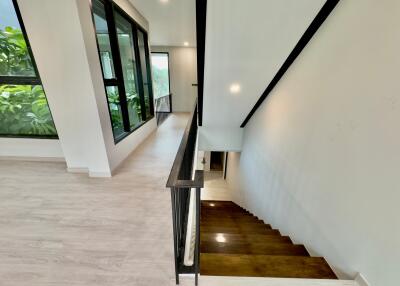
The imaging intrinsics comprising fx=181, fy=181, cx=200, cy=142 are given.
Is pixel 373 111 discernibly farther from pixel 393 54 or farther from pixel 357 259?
pixel 357 259

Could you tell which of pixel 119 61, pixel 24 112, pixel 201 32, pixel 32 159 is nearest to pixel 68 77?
pixel 119 61

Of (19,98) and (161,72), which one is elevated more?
(161,72)

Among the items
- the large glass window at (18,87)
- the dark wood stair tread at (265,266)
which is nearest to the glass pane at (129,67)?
the large glass window at (18,87)

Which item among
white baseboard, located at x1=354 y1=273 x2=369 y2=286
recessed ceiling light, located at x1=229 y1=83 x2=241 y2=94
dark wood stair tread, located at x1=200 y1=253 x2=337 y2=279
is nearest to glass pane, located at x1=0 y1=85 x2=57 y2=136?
recessed ceiling light, located at x1=229 y1=83 x2=241 y2=94

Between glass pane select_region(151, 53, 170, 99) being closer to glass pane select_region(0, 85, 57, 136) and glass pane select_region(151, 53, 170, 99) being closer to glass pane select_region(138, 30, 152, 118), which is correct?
glass pane select_region(138, 30, 152, 118)

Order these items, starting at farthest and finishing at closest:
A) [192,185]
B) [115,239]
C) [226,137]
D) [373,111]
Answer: [226,137] → [115,239] → [373,111] → [192,185]

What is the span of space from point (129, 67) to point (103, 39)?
2.96 ft

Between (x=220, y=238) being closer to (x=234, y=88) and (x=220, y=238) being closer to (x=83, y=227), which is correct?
(x=83, y=227)

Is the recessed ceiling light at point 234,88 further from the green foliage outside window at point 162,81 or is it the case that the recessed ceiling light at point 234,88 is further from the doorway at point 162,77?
the green foliage outside window at point 162,81

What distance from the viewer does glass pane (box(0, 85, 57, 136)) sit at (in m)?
2.60

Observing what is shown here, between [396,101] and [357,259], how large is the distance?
107 centimetres

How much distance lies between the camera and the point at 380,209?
1084mm

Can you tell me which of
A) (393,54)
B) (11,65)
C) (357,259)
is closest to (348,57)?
(393,54)

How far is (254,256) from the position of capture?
5.08ft
